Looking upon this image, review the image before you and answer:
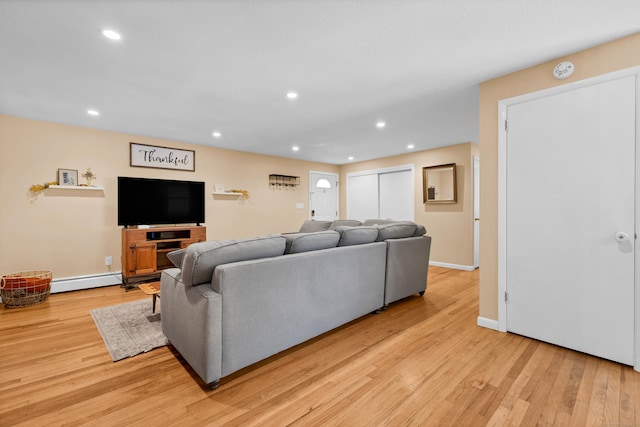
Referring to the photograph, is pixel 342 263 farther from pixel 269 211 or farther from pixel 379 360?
pixel 269 211

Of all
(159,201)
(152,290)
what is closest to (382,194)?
(159,201)

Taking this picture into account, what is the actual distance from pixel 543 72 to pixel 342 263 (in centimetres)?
235

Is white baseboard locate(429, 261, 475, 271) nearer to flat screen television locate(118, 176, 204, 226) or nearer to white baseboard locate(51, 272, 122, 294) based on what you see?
flat screen television locate(118, 176, 204, 226)

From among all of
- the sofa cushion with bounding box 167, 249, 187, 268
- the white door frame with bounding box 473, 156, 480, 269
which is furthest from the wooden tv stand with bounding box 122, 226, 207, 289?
the white door frame with bounding box 473, 156, 480, 269

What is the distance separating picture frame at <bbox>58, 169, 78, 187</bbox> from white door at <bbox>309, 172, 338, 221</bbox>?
14.5 ft

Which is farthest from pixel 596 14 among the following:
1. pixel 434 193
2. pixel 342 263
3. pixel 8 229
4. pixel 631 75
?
pixel 8 229

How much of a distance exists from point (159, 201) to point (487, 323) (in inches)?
188

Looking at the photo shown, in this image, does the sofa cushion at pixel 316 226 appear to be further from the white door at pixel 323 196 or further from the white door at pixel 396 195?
the white door at pixel 396 195

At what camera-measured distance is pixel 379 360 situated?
83.4 inches

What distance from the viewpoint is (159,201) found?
15.0ft

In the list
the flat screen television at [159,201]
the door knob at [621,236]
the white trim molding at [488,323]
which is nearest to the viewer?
the door knob at [621,236]

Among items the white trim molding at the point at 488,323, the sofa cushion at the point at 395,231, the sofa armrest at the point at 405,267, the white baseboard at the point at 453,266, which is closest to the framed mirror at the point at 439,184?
the white baseboard at the point at 453,266

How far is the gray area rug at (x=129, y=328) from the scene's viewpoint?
7.48ft

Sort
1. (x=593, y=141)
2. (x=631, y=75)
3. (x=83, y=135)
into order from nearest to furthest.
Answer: (x=631, y=75)
(x=593, y=141)
(x=83, y=135)
